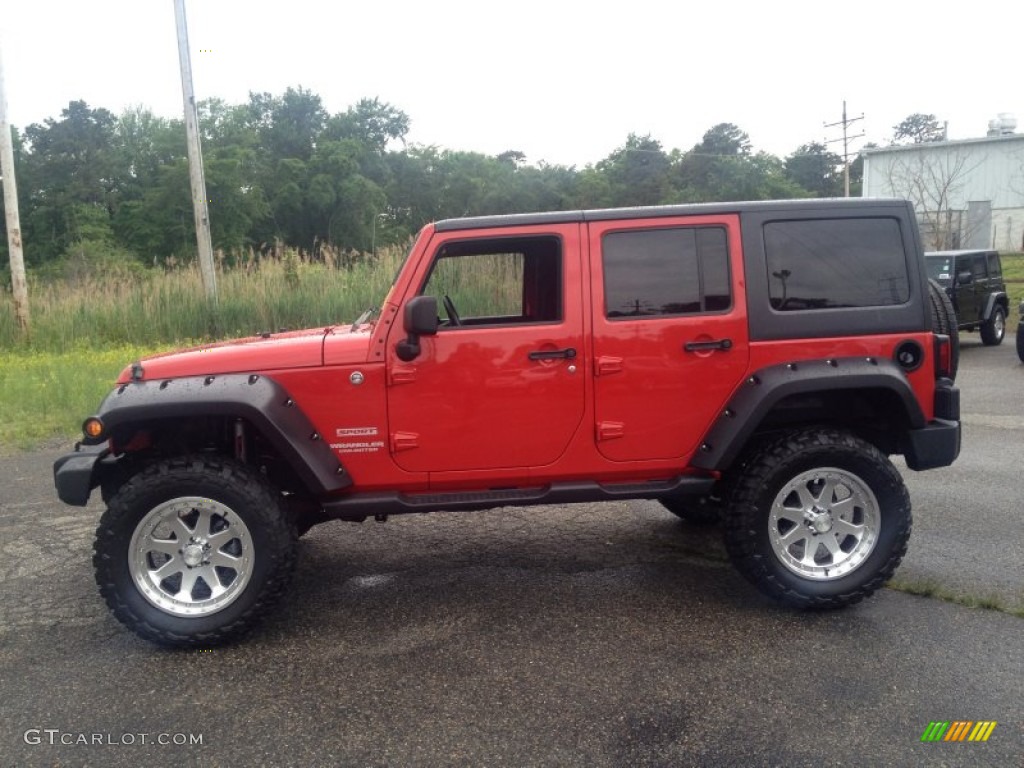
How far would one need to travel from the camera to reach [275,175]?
47.9 meters

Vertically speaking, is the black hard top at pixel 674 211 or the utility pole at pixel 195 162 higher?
the utility pole at pixel 195 162

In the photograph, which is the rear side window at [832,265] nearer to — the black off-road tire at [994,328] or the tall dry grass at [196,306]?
the tall dry grass at [196,306]

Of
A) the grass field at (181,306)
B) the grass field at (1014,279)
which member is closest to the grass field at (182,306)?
the grass field at (181,306)

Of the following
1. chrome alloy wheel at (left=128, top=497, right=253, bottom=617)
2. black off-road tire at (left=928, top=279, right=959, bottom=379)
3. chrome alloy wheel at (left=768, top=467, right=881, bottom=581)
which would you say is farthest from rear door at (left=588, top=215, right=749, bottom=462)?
chrome alloy wheel at (left=128, top=497, right=253, bottom=617)

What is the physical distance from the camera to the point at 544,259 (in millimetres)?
4527

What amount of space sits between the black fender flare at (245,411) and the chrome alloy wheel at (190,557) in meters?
0.40

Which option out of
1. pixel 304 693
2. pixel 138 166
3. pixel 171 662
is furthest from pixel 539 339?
pixel 138 166

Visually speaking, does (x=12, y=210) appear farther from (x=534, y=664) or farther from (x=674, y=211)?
(x=534, y=664)

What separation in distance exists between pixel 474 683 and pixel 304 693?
0.71 metres

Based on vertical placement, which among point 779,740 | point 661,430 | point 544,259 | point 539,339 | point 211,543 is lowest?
point 779,740

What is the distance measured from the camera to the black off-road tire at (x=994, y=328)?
1611cm

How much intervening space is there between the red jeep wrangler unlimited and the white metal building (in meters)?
32.4

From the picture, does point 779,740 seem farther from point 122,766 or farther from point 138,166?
point 138,166

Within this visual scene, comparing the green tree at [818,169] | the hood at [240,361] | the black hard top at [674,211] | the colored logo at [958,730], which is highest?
the green tree at [818,169]
